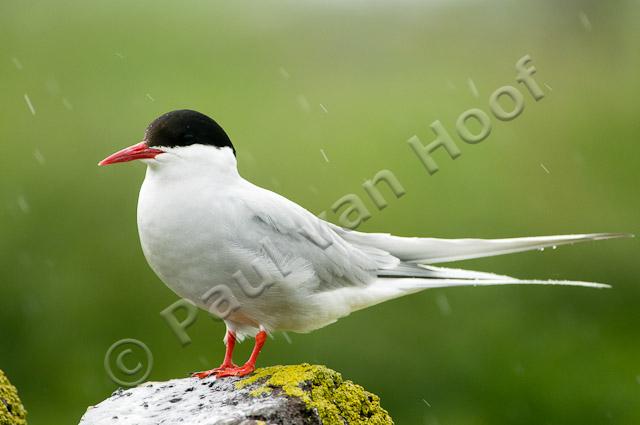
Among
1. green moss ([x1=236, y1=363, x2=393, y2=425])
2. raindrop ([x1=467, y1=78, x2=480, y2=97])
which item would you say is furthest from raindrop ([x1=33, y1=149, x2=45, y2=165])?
green moss ([x1=236, y1=363, x2=393, y2=425])

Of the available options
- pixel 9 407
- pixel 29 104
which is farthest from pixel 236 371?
pixel 29 104

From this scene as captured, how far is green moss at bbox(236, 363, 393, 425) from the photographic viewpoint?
375 cm

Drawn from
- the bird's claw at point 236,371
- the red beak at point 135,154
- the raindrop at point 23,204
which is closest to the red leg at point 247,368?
the bird's claw at point 236,371

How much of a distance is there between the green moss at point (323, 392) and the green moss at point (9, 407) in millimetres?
1110

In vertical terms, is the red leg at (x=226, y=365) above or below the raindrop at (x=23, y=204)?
below

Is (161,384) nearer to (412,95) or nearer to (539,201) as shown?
(539,201)

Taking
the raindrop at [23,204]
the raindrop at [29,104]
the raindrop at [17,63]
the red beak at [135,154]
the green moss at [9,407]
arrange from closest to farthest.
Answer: the green moss at [9,407] → the red beak at [135,154] → the raindrop at [23,204] → the raindrop at [29,104] → the raindrop at [17,63]

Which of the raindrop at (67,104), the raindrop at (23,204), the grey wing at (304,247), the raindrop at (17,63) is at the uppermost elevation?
the raindrop at (17,63)

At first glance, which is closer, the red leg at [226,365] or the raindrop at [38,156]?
the red leg at [226,365]

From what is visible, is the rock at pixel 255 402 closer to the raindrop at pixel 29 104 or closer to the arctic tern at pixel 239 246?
the arctic tern at pixel 239 246

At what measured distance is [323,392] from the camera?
152 inches

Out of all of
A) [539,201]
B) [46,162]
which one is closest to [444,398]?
[539,201]

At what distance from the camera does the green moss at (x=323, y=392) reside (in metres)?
3.75

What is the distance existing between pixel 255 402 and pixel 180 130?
1398 millimetres
